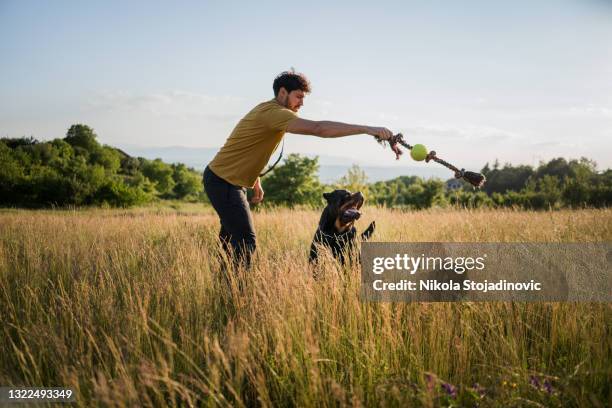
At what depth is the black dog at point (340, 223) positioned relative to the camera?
3744mm

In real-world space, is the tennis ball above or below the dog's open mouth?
above

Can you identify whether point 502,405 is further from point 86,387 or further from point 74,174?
point 74,174

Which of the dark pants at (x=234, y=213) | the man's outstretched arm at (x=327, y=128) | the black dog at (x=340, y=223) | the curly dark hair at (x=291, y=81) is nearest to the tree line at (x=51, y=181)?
the dark pants at (x=234, y=213)

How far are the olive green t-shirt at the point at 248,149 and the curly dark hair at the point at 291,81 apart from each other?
166 millimetres

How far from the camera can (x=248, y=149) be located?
11.4 feet

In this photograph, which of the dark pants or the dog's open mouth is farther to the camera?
the dog's open mouth

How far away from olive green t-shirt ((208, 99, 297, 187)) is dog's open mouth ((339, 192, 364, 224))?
2.98 feet

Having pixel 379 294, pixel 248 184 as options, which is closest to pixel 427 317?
pixel 379 294

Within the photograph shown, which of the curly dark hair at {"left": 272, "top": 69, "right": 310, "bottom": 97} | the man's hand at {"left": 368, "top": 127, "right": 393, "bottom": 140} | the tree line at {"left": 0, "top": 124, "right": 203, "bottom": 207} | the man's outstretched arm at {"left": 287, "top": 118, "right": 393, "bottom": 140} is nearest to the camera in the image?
the man's hand at {"left": 368, "top": 127, "right": 393, "bottom": 140}

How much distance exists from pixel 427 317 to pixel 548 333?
0.85 metres

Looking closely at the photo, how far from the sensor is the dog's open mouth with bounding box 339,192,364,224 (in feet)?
12.1

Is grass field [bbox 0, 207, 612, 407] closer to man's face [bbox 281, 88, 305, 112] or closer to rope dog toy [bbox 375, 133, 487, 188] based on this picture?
rope dog toy [bbox 375, 133, 487, 188]

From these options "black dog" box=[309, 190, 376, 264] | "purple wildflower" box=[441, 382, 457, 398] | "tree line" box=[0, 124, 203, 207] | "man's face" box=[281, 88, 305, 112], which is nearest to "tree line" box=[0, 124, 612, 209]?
"tree line" box=[0, 124, 203, 207]

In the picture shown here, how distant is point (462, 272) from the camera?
119 inches
